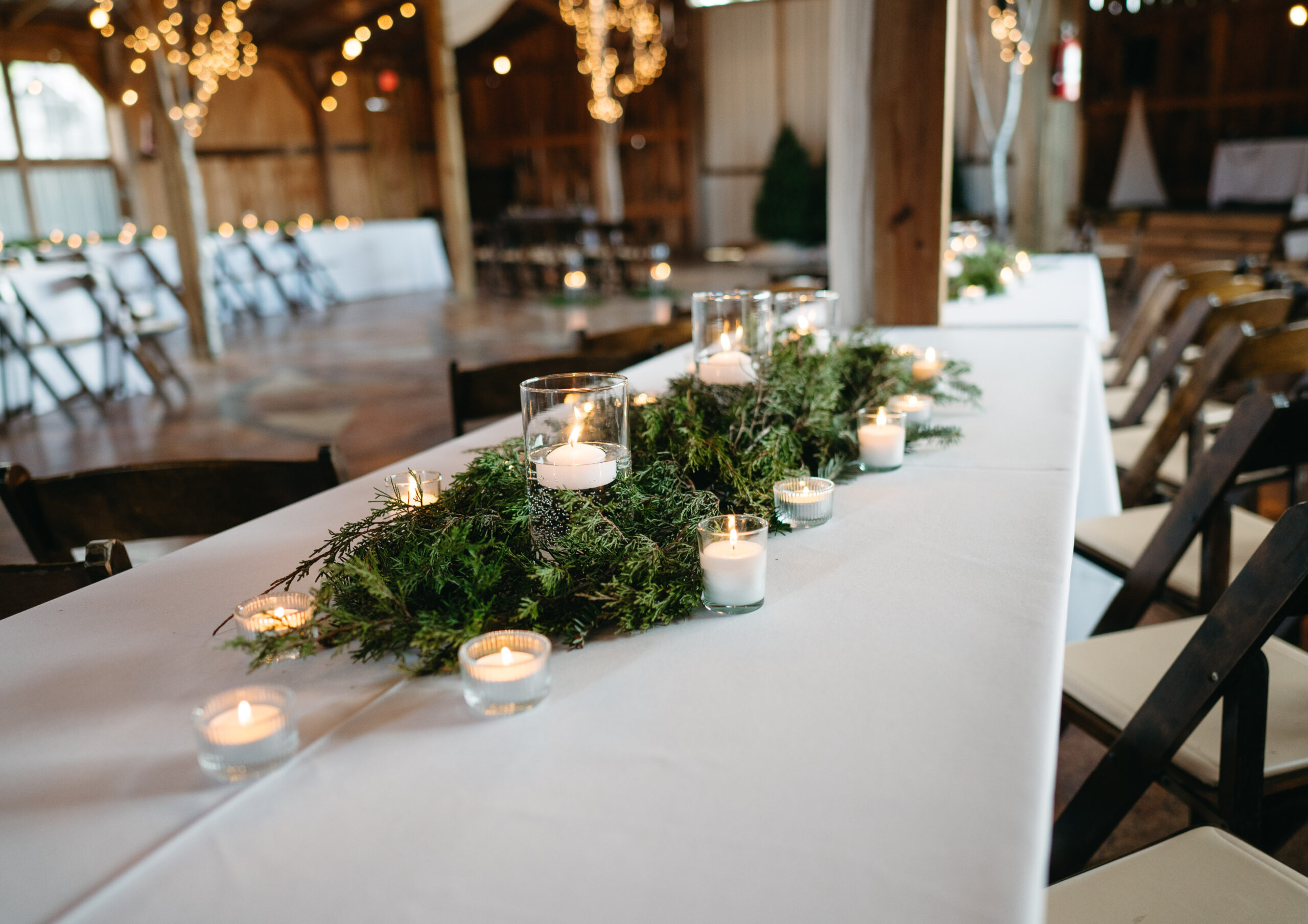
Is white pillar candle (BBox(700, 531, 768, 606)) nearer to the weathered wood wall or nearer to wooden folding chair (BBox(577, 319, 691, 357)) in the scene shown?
wooden folding chair (BBox(577, 319, 691, 357))

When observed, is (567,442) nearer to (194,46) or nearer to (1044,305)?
(1044,305)

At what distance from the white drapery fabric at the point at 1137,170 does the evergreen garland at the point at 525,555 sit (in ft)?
37.4

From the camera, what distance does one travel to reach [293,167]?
12.9 metres

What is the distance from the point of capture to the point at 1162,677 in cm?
117

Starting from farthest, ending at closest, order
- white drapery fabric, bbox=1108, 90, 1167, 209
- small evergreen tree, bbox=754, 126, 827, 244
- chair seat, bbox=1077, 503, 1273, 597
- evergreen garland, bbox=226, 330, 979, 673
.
Result: 1. small evergreen tree, bbox=754, 126, 827, 244
2. white drapery fabric, bbox=1108, 90, 1167, 209
3. chair seat, bbox=1077, 503, 1273, 597
4. evergreen garland, bbox=226, 330, 979, 673

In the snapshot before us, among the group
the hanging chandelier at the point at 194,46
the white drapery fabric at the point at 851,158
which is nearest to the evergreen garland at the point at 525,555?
the white drapery fabric at the point at 851,158

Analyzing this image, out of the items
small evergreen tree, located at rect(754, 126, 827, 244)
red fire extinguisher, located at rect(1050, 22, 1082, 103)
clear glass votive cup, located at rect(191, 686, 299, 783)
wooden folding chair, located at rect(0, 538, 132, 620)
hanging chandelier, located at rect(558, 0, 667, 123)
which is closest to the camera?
clear glass votive cup, located at rect(191, 686, 299, 783)

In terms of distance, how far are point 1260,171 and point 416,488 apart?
37.7ft

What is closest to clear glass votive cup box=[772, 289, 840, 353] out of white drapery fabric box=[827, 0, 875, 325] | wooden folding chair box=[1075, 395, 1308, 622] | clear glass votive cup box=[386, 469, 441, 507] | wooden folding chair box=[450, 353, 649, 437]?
wooden folding chair box=[450, 353, 649, 437]

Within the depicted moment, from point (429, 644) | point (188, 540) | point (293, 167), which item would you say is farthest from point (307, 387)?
point (293, 167)

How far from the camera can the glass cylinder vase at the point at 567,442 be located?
1005mm

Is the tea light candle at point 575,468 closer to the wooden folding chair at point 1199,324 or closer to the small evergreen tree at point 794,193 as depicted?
the wooden folding chair at point 1199,324

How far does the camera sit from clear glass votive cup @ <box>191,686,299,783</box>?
715mm

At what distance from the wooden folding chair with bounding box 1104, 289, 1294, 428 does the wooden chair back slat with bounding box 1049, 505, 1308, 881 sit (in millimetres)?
1872
